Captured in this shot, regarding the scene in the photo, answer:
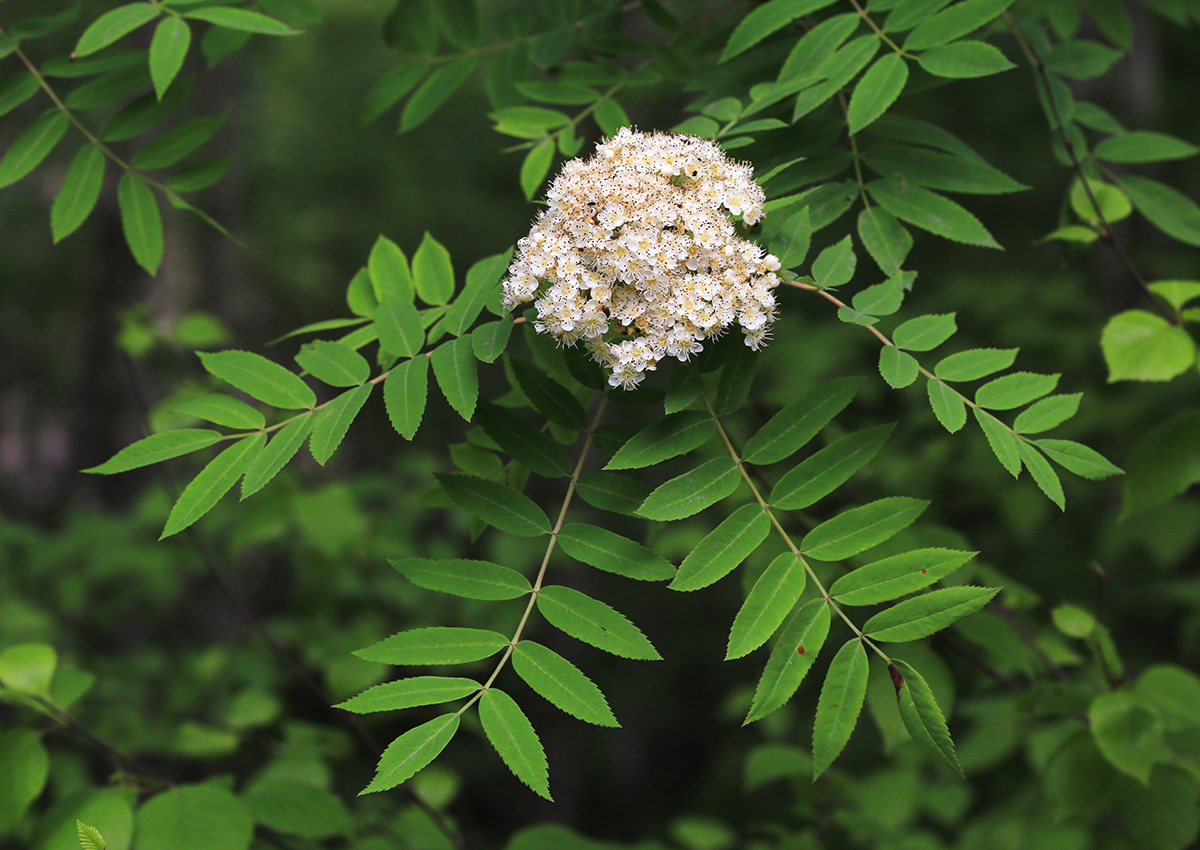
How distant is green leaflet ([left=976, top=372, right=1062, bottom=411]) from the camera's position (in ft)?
4.93

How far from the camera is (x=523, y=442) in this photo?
1.54 m

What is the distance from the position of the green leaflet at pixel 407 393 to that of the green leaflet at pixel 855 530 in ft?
2.32

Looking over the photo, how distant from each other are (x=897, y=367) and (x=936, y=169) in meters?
0.61

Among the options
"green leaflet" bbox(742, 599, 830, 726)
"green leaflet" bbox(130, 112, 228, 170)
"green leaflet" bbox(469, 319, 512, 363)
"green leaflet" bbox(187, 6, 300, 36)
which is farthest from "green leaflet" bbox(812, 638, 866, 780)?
"green leaflet" bbox(130, 112, 228, 170)

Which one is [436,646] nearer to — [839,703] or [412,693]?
[412,693]

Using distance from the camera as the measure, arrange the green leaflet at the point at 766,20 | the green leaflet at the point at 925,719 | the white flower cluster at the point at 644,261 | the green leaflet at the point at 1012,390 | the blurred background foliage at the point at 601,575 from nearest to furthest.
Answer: the green leaflet at the point at 925,719
the white flower cluster at the point at 644,261
the green leaflet at the point at 1012,390
the green leaflet at the point at 766,20
the blurred background foliage at the point at 601,575

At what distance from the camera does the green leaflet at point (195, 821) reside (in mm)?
1853

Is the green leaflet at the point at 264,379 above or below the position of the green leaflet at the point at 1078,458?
above

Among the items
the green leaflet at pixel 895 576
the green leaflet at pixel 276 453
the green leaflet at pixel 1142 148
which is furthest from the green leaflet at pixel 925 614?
the green leaflet at pixel 1142 148

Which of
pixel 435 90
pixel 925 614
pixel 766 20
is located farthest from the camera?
pixel 435 90

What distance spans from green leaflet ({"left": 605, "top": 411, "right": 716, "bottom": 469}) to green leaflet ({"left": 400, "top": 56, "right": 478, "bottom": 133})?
4.46ft

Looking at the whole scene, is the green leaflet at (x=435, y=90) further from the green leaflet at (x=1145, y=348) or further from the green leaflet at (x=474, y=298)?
the green leaflet at (x=1145, y=348)

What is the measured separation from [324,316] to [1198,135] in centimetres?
1240

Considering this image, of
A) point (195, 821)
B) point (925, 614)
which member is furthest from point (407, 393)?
point (195, 821)
